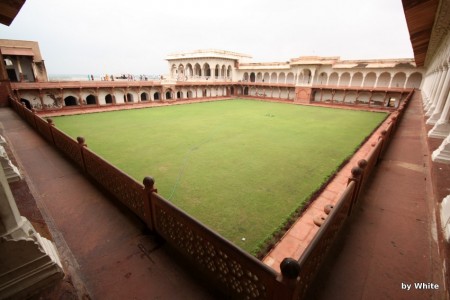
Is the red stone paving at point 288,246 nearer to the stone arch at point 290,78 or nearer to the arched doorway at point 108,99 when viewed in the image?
the arched doorway at point 108,99

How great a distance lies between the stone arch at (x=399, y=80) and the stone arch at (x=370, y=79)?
205 cm

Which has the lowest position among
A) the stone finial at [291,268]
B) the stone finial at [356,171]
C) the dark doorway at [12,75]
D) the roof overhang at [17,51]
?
the stone finial at [291,268]

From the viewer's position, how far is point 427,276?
238cm

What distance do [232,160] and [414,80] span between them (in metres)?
29.4

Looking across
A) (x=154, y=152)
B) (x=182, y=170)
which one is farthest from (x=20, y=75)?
(x=182, y=170)

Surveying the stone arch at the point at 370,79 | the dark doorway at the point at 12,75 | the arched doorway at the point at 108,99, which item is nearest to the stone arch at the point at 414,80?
the stone arch at the point at 370,79

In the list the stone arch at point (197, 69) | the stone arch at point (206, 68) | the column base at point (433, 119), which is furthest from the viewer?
the stone arch at point (197, 69)

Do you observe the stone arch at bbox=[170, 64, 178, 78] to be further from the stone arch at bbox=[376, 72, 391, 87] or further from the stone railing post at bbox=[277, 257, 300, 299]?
the stone railing post at bbox=[277, 257, 300, 299]

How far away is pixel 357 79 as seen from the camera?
29.7 m

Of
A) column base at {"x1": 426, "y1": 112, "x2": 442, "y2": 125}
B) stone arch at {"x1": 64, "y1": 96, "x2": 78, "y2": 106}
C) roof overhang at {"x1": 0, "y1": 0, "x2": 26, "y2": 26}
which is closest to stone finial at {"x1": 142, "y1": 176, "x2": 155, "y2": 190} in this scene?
roof overhang at {"x1": 0, "y1": 0, "x2": 26, "y2": 26}

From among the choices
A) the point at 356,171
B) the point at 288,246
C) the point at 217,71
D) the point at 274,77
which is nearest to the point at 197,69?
the point at 217,71

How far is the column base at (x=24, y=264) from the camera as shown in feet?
6.26

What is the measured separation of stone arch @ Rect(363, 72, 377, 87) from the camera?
2834 centimetres

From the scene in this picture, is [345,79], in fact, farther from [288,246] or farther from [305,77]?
[288,246]
